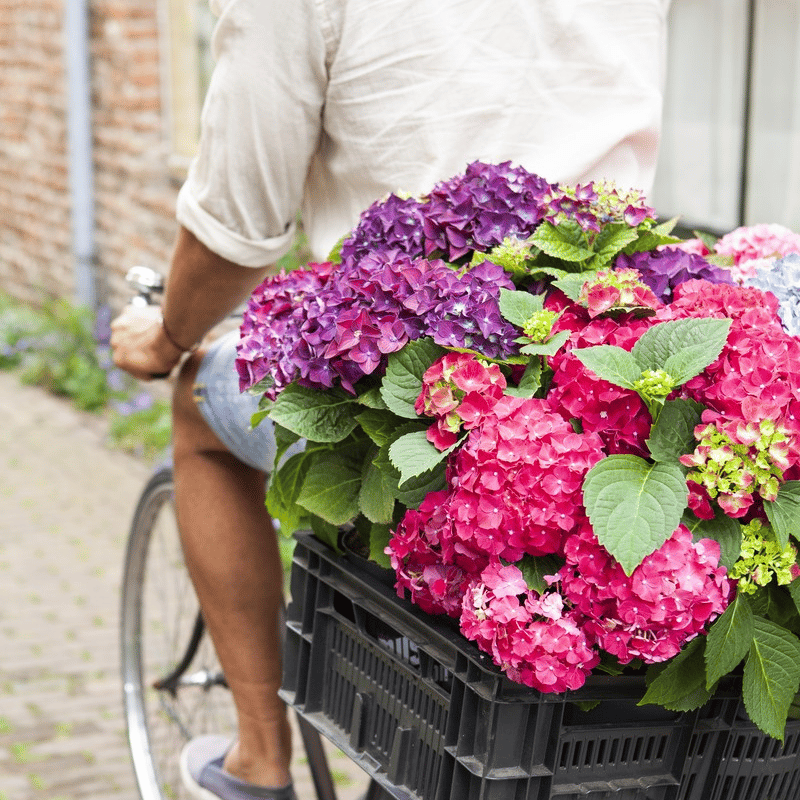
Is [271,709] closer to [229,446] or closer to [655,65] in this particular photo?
[229,446]

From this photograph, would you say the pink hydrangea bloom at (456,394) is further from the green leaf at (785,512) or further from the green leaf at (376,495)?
the green leaf at (785,512)

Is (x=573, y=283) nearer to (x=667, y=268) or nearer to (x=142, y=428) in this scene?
(x=667, y=268)

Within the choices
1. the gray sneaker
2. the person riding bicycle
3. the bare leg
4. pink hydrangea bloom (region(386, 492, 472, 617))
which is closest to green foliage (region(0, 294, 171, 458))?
the gray sneaker

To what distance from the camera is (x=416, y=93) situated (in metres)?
1.96

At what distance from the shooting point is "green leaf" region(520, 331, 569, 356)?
4.71 ft

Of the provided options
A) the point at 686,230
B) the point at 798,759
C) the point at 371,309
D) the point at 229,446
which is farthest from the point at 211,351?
the point at 686,230

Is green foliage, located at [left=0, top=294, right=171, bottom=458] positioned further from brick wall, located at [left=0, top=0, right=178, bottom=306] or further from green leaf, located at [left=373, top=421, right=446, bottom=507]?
green leaf, located at [left=373, top=421, right=446, bottom=507]

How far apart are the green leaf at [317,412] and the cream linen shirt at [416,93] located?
1.75 feet

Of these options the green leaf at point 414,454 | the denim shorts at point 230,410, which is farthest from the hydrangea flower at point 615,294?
the denim shorts at point 230,410

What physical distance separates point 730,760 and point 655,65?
1149 millimetres

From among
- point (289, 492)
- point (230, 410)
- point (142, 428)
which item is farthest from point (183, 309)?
point (142, 428)

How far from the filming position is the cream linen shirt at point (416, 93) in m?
1.92

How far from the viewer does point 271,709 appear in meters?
2.48

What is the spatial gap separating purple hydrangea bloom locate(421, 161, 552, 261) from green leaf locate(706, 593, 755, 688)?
22.0 inches
